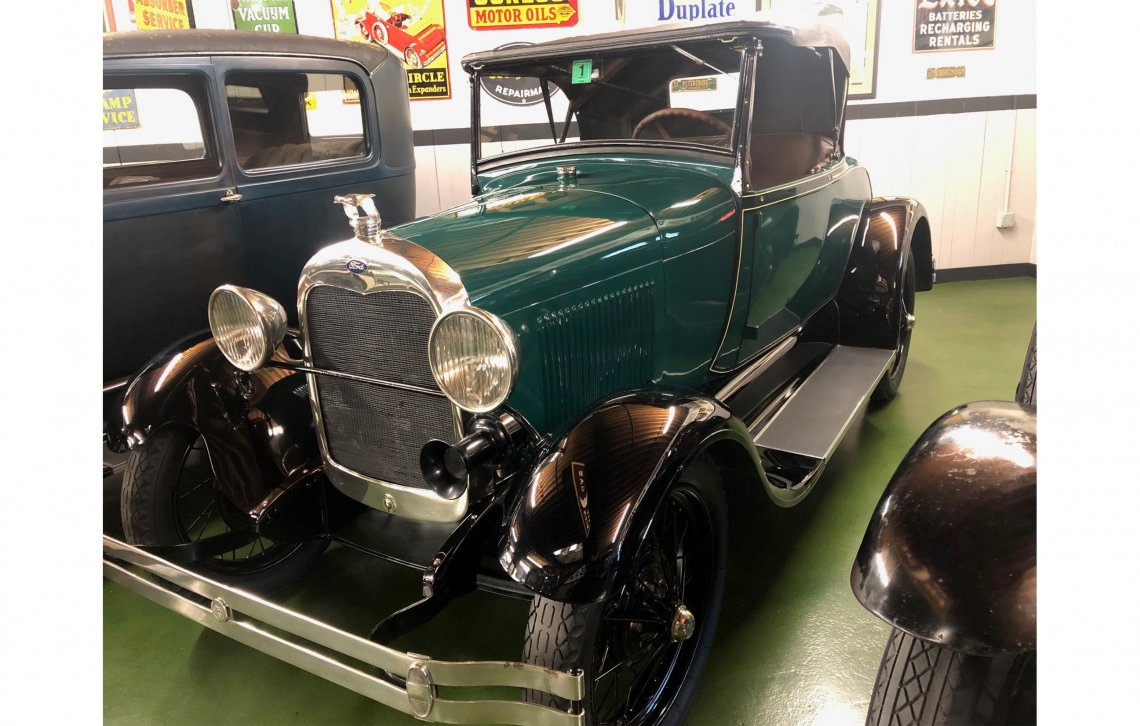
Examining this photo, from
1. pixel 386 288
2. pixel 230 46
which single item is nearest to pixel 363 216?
pixel 386 288

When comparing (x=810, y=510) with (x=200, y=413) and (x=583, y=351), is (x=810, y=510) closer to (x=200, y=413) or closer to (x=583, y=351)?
(x=583, y=351)

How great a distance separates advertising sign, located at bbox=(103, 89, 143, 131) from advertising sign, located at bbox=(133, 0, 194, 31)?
1.91 ft

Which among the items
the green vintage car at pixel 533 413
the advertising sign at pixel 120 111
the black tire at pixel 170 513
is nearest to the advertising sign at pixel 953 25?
the green vintage car at pixel 533 413

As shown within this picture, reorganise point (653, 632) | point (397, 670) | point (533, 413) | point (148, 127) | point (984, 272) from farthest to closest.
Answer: point (984, 272) < point (148, 127) < point (533, 413) < point (653, 632) < point (397, 670)

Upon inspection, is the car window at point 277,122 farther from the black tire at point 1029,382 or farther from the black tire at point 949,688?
the black tire at point 949,688

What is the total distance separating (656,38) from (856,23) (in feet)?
12.5

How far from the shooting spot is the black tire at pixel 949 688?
3.73 ft

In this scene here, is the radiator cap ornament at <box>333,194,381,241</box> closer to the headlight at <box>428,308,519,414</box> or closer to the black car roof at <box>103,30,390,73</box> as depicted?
the headlight at <box>428,308,519,414</box>

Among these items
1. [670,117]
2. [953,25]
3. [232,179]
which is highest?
[953,25]

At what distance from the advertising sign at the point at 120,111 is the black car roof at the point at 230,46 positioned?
260 cm

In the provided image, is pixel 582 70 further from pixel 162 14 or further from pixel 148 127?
pixel 148 127

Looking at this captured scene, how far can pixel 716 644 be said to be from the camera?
2.23 m

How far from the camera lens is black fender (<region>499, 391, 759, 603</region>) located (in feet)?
4.72

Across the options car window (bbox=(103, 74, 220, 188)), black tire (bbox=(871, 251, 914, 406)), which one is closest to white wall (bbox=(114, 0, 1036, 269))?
car window (bbox=(103, 74, 220, 188))
